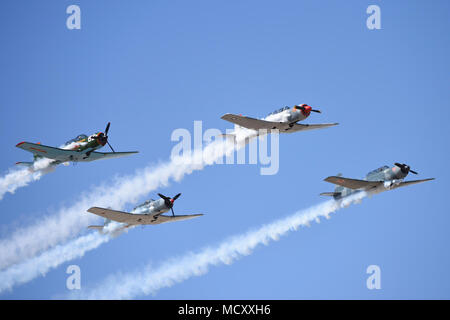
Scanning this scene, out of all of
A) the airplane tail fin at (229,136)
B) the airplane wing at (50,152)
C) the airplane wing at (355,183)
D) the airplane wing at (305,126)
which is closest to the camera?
the airplane wing at (50,152)

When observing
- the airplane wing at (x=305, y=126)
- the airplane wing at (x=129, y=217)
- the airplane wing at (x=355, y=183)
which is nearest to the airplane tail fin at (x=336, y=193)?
the airplane wing at (x=355, y=183)

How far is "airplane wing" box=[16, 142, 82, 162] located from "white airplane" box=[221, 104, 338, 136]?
15.4m

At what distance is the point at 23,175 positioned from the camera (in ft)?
278

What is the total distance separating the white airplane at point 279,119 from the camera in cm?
8044

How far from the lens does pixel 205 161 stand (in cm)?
8888

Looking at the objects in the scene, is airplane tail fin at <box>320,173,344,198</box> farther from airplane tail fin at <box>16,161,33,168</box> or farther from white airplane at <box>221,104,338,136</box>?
airplane tail fin at <box>16,161,33,168</box>

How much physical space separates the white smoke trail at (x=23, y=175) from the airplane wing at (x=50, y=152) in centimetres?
212

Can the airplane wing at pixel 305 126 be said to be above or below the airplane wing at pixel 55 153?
above

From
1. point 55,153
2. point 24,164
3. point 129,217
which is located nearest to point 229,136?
point 129,217

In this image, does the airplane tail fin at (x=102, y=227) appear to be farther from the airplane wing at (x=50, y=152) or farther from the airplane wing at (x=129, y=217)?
the airplane wing at (x=50, y=152)

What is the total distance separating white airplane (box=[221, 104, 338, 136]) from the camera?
80438 millimetres

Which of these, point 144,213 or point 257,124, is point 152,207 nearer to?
point 144,213
